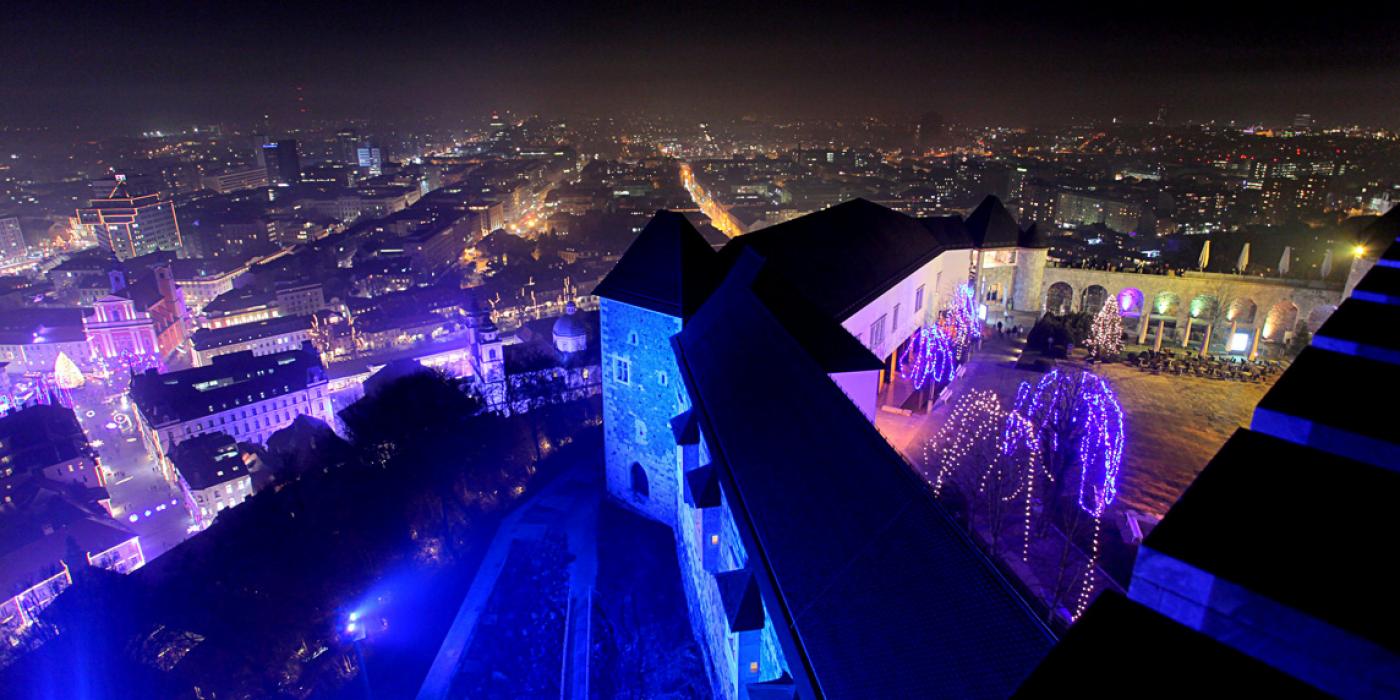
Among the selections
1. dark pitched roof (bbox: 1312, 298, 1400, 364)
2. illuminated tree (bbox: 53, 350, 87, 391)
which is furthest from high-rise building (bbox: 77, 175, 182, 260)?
dark pitched roof (bbox: 1312, 298, 1400, 364)

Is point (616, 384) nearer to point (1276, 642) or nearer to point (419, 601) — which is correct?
point (419, 601)

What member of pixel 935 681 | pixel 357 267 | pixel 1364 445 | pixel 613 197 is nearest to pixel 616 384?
pixel 935 681

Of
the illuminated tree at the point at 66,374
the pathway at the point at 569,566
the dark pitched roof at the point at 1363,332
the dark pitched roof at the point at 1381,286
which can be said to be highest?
the dark pitched roof at the point at 1381,286

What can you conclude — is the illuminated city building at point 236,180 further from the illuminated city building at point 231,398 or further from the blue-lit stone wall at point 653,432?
the blue-lit stone wall at point 653,432

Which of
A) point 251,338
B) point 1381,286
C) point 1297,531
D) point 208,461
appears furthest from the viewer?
point 251,338

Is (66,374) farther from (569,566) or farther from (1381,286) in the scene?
(1381,286)

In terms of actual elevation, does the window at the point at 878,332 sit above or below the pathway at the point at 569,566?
above

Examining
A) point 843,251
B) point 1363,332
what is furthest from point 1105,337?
point 1363,332

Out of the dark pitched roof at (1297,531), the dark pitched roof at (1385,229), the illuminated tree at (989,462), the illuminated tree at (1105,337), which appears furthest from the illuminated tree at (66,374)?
the dark pitched roof at (1385,229)
